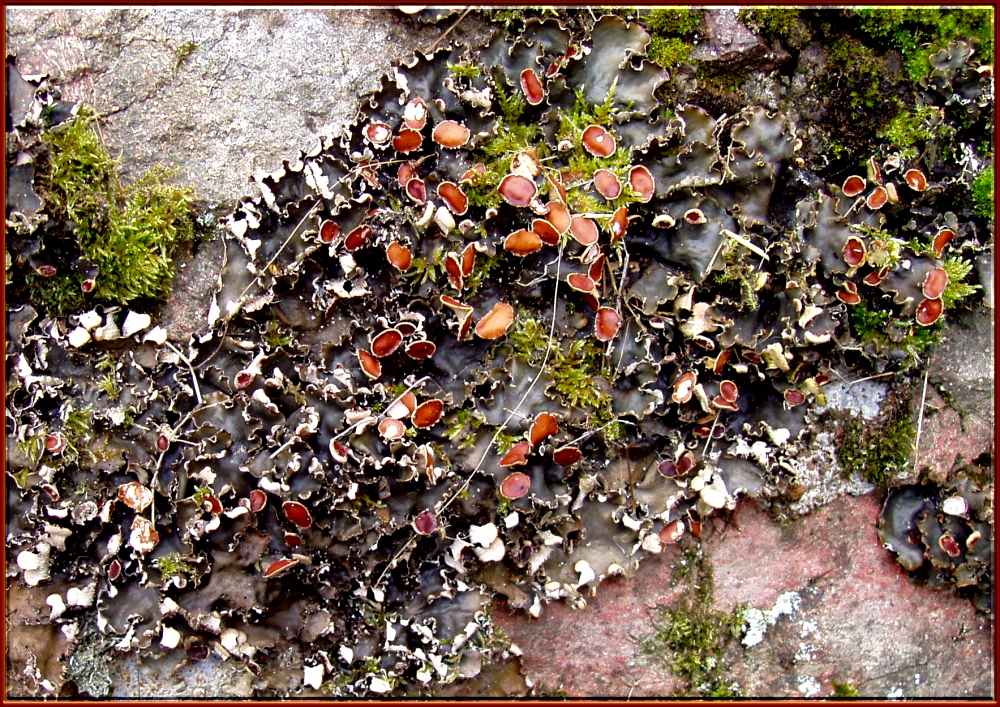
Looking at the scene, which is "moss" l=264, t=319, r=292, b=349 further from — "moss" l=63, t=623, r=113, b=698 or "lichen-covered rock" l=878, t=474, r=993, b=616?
"lichen-covered rock" l=878, t=474, r=993, b=616

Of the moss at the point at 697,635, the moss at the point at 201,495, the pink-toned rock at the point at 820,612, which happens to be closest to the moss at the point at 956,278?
the pink-toned rock at the point at 820,612

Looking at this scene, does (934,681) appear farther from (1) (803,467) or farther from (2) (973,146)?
(2) (973,146)

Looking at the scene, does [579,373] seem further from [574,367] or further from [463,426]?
[463,426]

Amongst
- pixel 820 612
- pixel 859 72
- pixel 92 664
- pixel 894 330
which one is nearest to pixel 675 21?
pixel 859 72

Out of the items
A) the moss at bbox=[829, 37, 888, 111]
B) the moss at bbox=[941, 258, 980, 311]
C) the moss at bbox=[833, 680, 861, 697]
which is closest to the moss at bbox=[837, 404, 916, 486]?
the moss at bbox=[941, 258, 980, 311]

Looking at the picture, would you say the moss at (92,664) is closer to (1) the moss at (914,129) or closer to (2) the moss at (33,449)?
(2) the moss at (33,449)
